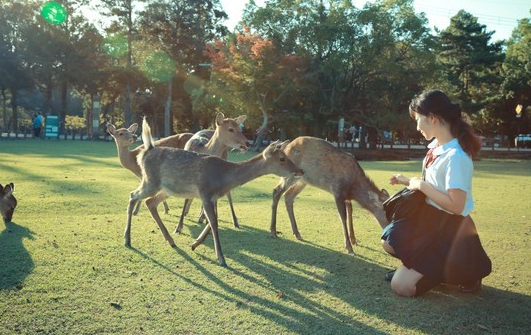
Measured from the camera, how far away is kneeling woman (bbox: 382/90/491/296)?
372 centimetres

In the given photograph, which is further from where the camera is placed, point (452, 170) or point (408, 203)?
point (408, 203)

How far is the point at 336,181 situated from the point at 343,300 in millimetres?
2368

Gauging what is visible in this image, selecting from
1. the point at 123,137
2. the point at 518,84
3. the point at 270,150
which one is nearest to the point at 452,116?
the point at 270,150

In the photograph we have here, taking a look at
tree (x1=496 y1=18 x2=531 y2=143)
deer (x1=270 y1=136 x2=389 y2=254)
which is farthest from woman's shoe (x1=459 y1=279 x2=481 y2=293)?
tree (x1=496 y1=18 x2=531 y2=143)

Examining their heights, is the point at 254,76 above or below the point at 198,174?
above

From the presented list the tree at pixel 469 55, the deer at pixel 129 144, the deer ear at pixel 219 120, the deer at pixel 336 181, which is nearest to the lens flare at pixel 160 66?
the tree at pixel 469 55

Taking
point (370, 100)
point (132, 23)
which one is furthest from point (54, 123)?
point (370, 100)

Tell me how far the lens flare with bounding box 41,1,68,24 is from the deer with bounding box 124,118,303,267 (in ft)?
123

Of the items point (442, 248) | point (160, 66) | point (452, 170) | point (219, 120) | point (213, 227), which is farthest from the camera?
point (160, 66)

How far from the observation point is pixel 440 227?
380 cm

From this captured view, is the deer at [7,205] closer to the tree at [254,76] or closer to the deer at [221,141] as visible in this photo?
the deer at [221,141]

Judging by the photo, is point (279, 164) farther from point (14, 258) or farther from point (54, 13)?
point (54, 13)

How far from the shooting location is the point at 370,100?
27.6 meters

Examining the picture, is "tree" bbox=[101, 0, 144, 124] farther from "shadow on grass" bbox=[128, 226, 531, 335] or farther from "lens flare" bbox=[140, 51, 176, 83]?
"shadow on grass" bbox=[128, 226, 531, 335]
